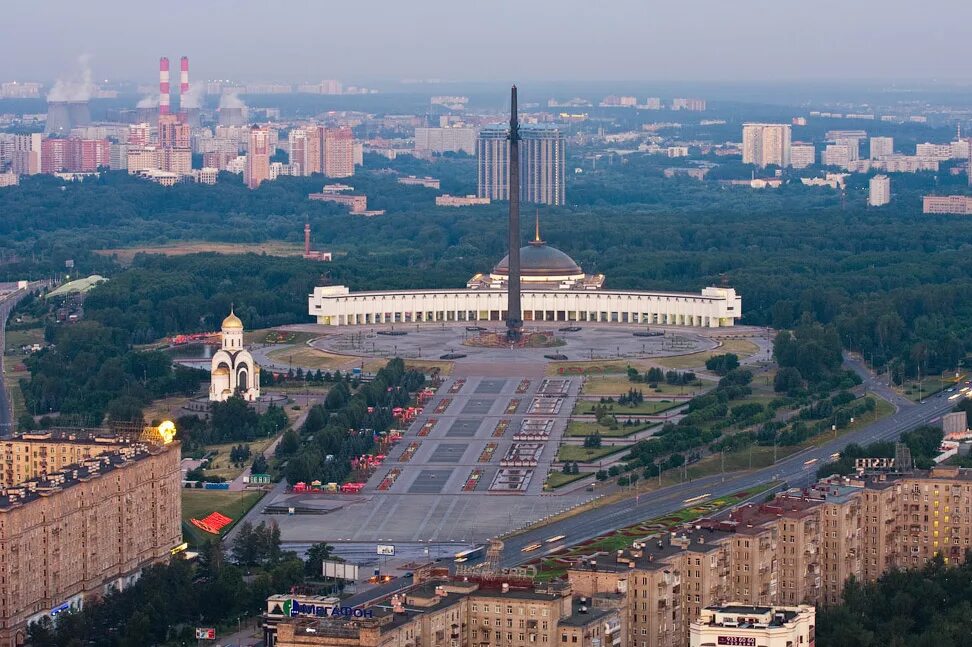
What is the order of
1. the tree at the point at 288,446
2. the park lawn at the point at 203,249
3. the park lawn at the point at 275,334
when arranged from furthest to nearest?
the park lawn at the point at 203,249 < the park lawn at the point at 275,334 < the tree at the point at 288,446

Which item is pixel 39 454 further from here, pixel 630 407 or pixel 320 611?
pixel 630 407

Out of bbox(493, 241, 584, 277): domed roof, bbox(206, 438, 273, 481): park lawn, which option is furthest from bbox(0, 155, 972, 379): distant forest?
bbox(206, 438, 273, 481): park lawn

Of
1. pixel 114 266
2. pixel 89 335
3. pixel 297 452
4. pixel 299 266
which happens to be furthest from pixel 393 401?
pixel 114 266

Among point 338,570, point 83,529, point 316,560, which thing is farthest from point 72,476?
point 338,570

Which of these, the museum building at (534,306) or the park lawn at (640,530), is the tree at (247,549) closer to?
the park lawn at (640,530)

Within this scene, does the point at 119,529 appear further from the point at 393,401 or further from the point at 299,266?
the point at 299,266

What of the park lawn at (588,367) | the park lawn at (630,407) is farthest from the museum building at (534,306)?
the park lawn at (630,407)
